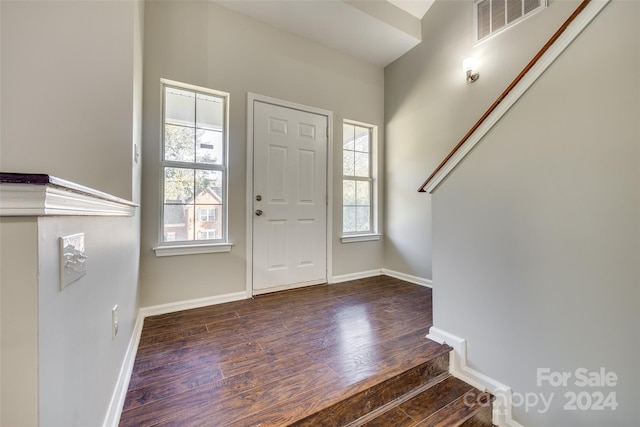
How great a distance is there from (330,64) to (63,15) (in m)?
2.45

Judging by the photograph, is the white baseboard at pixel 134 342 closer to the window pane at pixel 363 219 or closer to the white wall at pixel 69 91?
the white wall at pixel 69 91

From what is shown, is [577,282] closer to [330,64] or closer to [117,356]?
[117,356]

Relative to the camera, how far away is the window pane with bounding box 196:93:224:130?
254 centimetres

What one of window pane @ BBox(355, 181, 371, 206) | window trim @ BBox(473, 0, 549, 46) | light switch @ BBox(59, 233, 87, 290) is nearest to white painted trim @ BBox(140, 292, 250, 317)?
light switch @ BBox(59, 233, 87, 290)

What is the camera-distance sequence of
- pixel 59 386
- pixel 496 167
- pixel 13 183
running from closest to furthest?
pixel 13 183, pixel 59 386, pixel 496 167

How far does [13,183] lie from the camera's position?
0.46 m

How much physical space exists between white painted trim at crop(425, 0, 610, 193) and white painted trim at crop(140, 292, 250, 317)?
2048 mm

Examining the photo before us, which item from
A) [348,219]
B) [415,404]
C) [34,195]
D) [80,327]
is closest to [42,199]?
[34,195]

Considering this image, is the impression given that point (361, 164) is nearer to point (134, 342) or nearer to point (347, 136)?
point (347, 136)

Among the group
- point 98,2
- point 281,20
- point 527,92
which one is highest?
point 281,20

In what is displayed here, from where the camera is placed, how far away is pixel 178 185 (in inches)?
96.3

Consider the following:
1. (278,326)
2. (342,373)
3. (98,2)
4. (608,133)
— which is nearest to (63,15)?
(98,2)

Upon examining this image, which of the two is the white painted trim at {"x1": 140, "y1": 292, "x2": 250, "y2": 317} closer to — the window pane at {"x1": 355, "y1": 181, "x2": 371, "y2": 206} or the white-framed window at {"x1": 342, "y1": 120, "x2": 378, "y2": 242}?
the white-framed window at {"x1": 342, "y1": 120, "x2": 378, "y2": 242}

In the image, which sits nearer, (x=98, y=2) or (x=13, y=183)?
(x=13, y=183)
